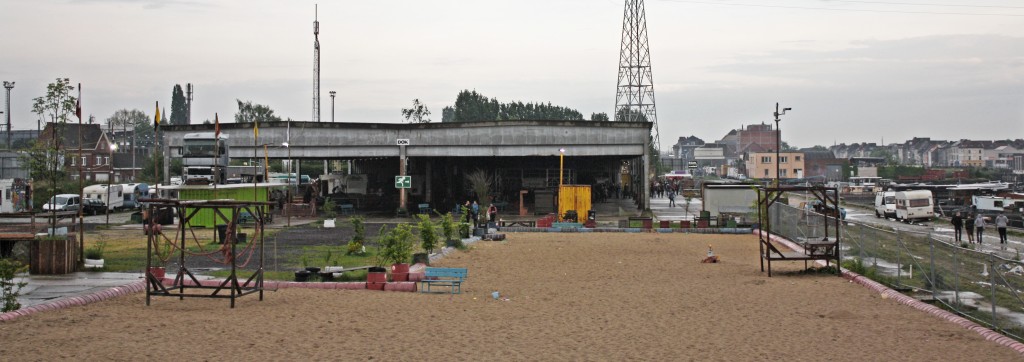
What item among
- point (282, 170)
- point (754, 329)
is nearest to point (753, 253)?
point (754, 329)

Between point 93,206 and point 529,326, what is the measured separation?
5249 cm

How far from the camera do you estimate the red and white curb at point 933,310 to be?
15359mm

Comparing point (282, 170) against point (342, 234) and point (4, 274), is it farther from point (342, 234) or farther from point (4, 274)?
point (4, 274)

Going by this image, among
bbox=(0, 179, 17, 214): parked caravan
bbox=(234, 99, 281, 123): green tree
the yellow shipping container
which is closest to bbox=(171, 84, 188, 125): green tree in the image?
bbox=(234, 99, 281, 123): green tree

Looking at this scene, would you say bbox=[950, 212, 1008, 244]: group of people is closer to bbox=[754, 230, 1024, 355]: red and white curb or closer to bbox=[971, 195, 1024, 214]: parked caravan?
bbox=[754, 230, 1024, 355]: red and white curb

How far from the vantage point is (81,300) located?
18.8 meters

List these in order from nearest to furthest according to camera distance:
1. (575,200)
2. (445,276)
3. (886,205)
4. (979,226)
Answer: (445,276) → (979,226) → (575,200) → (886,205)

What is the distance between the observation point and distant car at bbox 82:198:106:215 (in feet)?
200

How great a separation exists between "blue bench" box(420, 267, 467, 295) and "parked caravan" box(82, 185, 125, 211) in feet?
153

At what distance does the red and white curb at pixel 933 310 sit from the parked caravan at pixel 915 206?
127 ft

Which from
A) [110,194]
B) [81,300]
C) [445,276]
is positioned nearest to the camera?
[81,300]

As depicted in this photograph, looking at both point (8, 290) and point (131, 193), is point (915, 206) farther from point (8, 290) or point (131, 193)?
point (8, 290)

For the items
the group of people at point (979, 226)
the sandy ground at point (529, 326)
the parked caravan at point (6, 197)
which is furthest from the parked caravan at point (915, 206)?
the parked caravan at point (6, 197)

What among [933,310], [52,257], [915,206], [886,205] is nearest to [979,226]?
[915,206]
